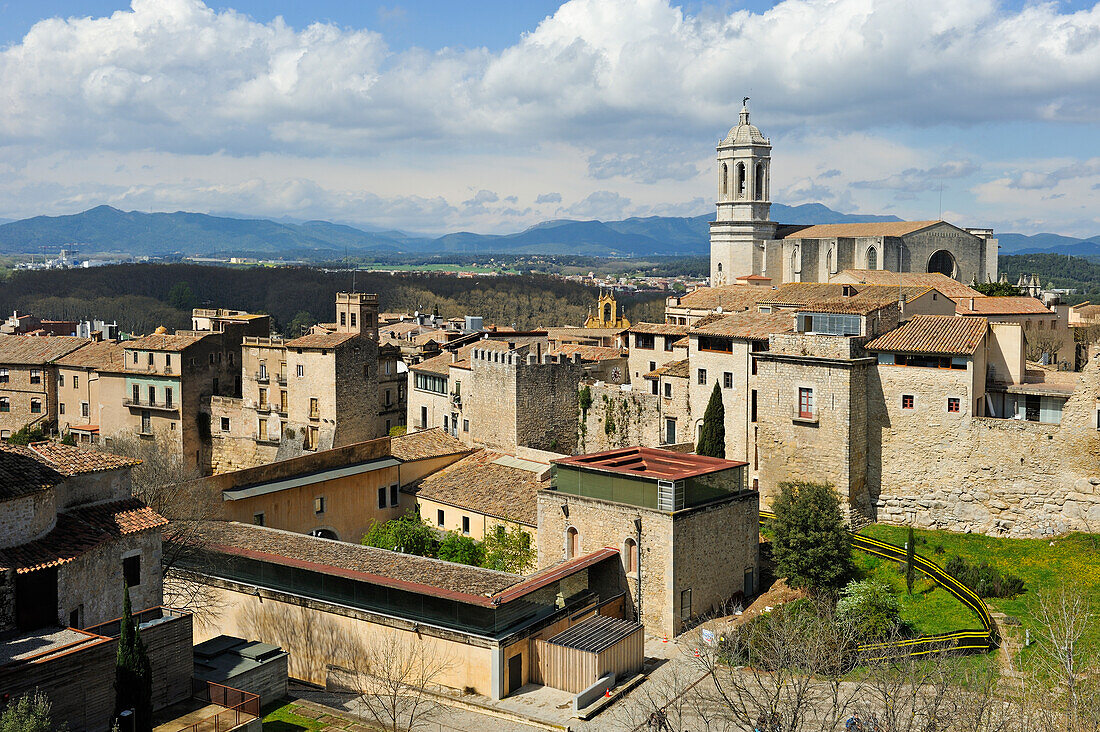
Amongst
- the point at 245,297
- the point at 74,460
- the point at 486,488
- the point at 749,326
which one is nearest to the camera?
the point at 74,460

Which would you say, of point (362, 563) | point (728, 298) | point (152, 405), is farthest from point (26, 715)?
point (728, 298)

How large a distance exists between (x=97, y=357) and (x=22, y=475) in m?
40.1

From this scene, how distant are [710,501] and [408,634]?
9.97 metres

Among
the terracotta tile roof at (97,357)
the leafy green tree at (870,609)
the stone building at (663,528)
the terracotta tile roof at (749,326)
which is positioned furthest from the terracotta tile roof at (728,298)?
the terracotta tile roof at (97,357)

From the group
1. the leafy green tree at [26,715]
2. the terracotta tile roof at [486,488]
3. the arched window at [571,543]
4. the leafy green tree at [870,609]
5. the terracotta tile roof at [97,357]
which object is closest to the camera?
the leafy green tree at [26,715]

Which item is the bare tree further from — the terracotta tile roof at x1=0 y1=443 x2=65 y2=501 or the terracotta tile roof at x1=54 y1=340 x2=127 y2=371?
the terracotta tile roof at x1=54 y1=340 x2=127 y2=371

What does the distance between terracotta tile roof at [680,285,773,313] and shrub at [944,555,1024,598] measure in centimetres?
2107

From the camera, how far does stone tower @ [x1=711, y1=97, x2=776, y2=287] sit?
82.2m

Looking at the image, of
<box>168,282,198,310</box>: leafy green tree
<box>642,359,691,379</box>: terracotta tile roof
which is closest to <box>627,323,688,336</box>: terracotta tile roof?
<box>642,359,691,379</box>: terracotta tile roof

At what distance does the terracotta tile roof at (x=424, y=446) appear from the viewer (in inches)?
1656

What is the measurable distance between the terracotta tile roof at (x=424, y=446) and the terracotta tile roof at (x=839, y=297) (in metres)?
15.5

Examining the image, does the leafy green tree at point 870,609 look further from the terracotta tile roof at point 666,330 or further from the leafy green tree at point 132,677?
the terracotta tile roof at point 666,330

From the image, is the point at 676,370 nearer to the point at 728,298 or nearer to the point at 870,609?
the point at 728,298

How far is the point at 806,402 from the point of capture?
35.2m
